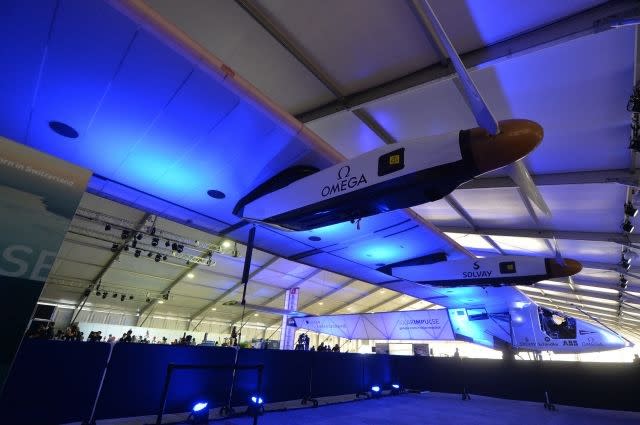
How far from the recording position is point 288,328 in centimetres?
2197

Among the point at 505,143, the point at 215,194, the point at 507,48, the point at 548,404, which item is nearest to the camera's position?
the point at 505,143

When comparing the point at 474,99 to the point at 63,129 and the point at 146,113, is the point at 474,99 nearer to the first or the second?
the point at 146,113

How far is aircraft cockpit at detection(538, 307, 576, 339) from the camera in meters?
11.6

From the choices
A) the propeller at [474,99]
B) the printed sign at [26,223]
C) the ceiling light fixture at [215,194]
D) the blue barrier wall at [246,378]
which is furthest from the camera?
the ceiling light fixture at [215,194]

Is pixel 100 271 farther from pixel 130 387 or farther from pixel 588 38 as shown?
pixel 588 38

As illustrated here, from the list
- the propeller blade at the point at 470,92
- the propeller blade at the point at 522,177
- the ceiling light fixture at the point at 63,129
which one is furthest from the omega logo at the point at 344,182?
the ceiling light fixture at the point at 63,129

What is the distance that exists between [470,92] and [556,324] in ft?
44.2

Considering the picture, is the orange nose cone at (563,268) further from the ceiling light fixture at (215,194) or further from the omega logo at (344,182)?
the ceiling light fixture at (215,194)

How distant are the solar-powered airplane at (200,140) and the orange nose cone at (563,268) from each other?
3cm

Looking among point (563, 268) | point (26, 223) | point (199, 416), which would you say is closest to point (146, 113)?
point (26, 223)

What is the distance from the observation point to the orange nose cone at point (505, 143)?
2496 millimetres

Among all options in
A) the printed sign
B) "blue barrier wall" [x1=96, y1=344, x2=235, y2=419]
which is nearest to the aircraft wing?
the printed sign

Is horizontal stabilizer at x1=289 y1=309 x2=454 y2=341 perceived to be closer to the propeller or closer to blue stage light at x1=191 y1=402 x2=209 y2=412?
blue stage light at x1=191 y1=402 x2=209 y2=412

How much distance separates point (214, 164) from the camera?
4.38m
